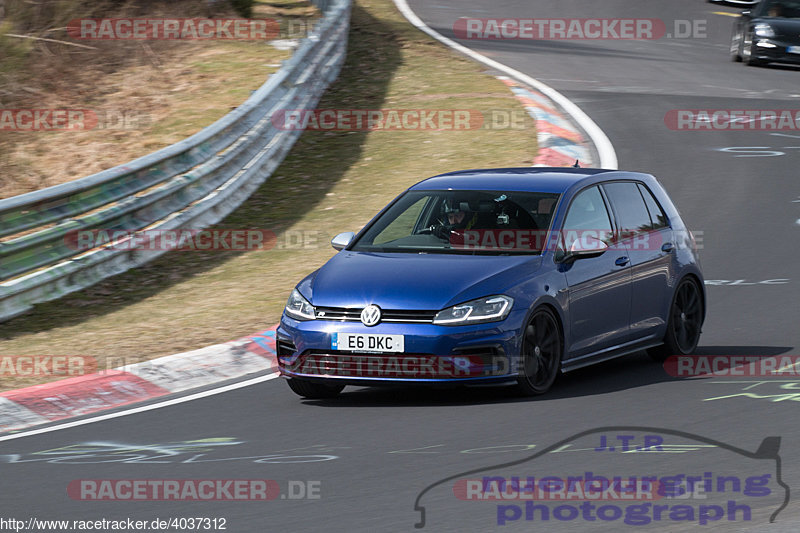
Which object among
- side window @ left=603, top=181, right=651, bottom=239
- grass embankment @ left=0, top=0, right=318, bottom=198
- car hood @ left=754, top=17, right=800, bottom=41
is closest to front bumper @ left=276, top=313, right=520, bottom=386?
side window @ left=603, top=181, right=651, bottom=239

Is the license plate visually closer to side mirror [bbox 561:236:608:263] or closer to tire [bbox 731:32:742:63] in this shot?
side mirror [bbox 561:236:608:263]

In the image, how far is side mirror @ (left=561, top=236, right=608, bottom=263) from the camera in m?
9.01

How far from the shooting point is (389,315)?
27.5 ft

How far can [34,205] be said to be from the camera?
12617mm

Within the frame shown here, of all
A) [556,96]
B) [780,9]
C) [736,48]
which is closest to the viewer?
[556,96]

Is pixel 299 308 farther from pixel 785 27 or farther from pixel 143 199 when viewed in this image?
pixel 785 27

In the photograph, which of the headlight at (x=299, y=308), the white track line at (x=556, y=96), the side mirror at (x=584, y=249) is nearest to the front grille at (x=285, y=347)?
the headlight at (x=299, y=308)

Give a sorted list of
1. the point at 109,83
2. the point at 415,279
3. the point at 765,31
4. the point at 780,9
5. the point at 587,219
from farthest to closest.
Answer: the point at 780,9 < the point at 765,31 < the point at 109,83 < the point at 587,219 < the point at 415,279

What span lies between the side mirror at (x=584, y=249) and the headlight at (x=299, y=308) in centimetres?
175

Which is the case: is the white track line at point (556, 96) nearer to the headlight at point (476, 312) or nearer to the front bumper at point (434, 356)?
the headlight at point (476, 312)

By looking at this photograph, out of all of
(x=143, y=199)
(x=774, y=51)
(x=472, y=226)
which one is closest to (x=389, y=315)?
(x=472, y=226)

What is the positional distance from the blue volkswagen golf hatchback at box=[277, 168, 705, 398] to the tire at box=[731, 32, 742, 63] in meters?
17.8

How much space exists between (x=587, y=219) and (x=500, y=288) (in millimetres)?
1327

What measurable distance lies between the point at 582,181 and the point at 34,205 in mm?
5646
